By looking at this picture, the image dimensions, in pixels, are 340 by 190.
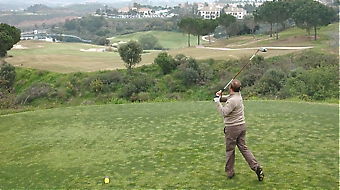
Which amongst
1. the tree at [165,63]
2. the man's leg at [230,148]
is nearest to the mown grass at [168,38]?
the tree at [165,63]

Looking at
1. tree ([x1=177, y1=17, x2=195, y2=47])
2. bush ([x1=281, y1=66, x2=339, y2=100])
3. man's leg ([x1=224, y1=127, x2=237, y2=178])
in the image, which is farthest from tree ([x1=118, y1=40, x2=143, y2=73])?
man's leg ([x1=224, y1=127, x2=237, y2=178])

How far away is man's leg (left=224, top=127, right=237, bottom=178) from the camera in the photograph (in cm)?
757

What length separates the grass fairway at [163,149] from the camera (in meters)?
8.16

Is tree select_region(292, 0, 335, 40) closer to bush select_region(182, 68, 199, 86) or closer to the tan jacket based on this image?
bush select_region(182, 68, 199, 86)

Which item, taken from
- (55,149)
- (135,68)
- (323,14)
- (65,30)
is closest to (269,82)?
(135,68)

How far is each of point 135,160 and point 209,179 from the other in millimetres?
2391

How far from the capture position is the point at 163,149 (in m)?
10.4

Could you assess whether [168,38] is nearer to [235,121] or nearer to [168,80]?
[168,80]

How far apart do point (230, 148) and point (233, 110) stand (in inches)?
34.0

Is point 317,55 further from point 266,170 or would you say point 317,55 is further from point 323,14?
point 266,170

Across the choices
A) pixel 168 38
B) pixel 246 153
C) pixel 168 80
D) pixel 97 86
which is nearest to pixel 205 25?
pixel 168 80

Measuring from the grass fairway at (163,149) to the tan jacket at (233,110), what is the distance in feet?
4.41

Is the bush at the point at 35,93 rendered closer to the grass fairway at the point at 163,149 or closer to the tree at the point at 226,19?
the grass fairway at the point at 163,149

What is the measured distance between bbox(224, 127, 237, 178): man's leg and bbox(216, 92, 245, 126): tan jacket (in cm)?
17
